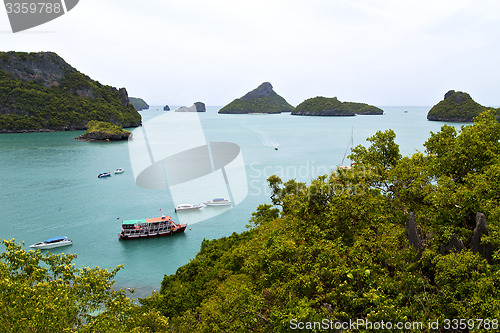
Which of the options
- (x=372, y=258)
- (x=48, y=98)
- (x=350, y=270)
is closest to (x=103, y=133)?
(x=48, y=98)

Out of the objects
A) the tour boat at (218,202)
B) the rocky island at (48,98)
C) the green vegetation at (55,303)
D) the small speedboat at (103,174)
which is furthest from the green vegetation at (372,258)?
the rocky island at (48,98)

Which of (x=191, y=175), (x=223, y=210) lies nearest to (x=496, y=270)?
(x=223, y=210)

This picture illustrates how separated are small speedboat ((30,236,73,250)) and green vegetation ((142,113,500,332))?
18.0 m

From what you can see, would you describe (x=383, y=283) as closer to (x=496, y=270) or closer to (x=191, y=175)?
(x=496, y=270)

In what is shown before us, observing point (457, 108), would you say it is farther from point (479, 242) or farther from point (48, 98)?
point (48, 98)

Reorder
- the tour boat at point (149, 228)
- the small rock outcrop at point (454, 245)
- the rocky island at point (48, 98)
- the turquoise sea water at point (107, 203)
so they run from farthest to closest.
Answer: the rocky island at point (48, 98) → the tour boat at point (149, 228) → the turquoise sea water at point (107, 203) → the small rock outcrop at point (454, 245)

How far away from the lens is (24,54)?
123000 mm

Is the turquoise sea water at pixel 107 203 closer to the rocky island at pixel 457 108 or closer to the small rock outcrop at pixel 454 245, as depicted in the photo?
the small rock outcrop at pixel 454 245

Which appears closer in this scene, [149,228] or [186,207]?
[149,228]

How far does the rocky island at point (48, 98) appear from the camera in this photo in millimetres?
109250

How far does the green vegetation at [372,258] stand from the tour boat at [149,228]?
637 inches

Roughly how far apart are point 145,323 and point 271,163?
5112 centimetres

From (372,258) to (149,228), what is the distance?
2614 cm

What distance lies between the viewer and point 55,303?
9336 millimetres
